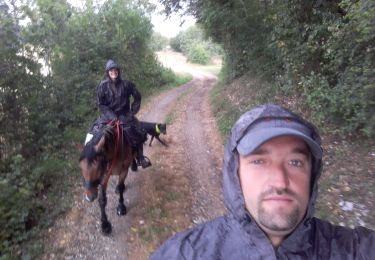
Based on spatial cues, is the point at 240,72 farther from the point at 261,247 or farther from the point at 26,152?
the point at 261,247

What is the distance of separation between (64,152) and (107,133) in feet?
16.2

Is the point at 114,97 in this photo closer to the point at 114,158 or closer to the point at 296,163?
the point at 114,158

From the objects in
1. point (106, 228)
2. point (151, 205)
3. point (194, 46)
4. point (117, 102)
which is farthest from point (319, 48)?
point (194, 46)

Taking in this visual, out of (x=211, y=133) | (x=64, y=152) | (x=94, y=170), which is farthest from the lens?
(x=211, y=133)

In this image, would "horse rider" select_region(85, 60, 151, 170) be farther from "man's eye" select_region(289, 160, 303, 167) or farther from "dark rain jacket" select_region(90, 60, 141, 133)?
"man's eye" select_region(289, 160, 303, 167)

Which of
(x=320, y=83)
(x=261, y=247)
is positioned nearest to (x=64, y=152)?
(x=320, y=83)

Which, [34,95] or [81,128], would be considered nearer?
[34,95]

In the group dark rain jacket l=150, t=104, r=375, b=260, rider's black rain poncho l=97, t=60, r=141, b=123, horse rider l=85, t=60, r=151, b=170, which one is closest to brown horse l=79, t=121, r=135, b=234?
horse rider l=85, t=60, r=151, b=170

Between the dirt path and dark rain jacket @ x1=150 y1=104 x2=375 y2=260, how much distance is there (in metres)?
3.74

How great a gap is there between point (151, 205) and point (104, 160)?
190cm

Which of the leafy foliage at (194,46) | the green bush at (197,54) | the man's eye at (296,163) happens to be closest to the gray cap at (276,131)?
the man's eye at (296,163)

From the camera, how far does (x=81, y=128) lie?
1220 cm

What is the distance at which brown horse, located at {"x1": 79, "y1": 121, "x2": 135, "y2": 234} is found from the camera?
510cm

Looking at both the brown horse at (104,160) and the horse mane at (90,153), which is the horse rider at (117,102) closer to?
the brown horse at (104,160)
